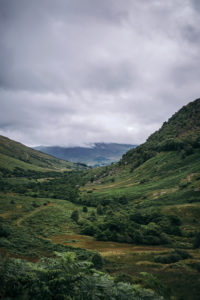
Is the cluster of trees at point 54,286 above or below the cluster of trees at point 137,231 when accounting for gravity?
above

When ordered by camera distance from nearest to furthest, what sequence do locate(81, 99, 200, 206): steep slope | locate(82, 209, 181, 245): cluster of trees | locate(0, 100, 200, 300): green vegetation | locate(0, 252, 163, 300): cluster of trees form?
locate(0, 252, 163, 300): cluster of trees
locate(0, 100, 200, 300): green vegetation
locate(82, 209, 181, 245): cluster of trees
locate(81, 99, 200, 206): steep slope

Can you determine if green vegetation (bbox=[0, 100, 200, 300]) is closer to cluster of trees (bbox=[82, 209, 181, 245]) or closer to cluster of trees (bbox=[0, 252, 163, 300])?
cluster of trees (bbox=[0, 252, 163, 300])

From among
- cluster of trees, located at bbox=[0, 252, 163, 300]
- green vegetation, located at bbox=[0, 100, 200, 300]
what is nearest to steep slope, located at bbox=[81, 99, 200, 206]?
green vegetation, located at bbox=[0, 100, 200, 300]

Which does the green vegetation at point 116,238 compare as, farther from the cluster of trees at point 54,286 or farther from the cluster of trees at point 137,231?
the cluster of trees at point 137,231

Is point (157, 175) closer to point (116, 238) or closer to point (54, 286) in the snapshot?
point (116, 238)

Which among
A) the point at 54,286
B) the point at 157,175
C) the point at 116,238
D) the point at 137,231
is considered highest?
the point at 157,175

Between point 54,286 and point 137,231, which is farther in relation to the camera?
point 137,231

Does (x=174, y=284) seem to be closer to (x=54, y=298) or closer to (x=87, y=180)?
(x=54, y=298)

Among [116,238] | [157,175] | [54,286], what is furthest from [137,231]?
[157,175]

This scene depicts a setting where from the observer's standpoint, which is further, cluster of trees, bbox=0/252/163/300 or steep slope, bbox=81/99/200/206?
steep slope, bbox=81/99/200/206

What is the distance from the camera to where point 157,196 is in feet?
344

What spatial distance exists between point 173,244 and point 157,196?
5999 cm

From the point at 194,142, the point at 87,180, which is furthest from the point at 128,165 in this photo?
the point at 194,142

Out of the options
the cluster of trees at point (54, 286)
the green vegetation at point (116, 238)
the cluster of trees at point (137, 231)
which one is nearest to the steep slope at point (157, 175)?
the green vegetation at point (116, 238)
